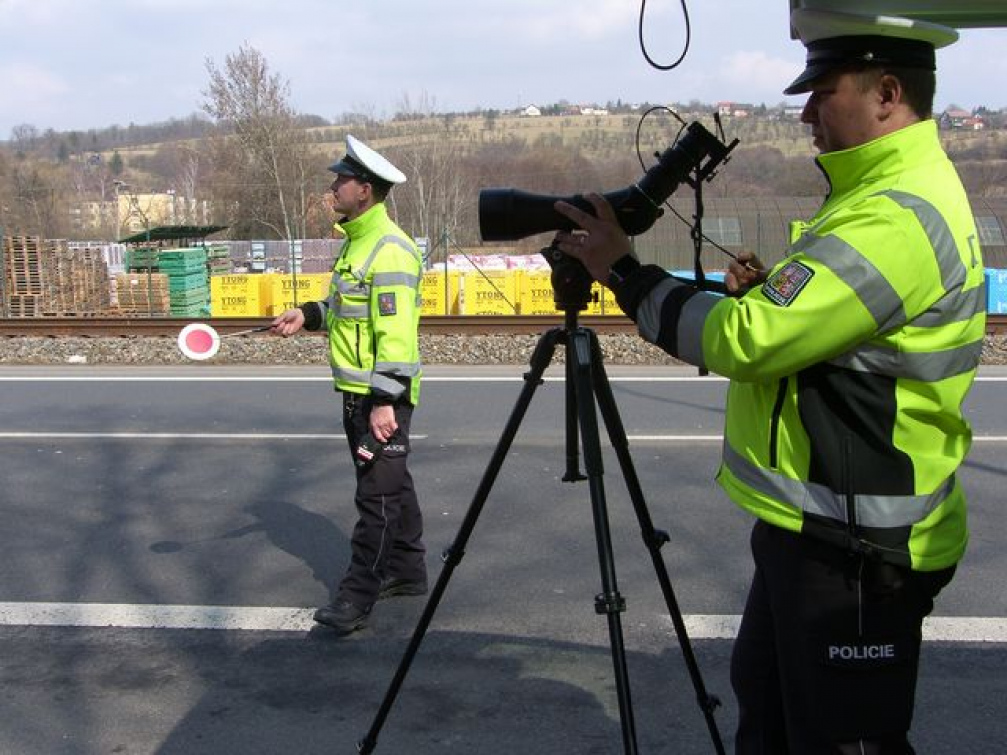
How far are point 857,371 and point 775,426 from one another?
0.22 meters

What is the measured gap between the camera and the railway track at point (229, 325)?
1502 cm

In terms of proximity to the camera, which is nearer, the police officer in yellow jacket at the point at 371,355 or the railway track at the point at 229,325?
the police officer in yellow jacket at the point at 371,355

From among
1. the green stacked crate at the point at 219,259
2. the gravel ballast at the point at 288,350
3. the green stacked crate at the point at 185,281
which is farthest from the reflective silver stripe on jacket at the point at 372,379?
the green stacked crate at the point at 219,259

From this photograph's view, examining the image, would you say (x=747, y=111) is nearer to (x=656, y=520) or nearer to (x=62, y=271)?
(x=656, y=520)

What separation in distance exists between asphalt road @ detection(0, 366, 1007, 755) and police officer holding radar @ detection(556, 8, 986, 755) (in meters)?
1.17

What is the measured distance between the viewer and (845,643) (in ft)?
7.68

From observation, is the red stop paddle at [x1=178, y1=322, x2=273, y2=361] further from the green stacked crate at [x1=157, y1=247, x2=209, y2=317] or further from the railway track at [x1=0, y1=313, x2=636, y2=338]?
the green stacked crate at [x1=157, y1=247, x2=209, y2=317]

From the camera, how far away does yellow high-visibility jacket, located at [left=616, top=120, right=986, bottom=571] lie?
2.15m

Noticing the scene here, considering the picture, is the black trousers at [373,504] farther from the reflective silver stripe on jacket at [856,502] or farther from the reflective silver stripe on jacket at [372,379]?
the reflective silver stripe on jacket at [856,502]

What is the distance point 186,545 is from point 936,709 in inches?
150

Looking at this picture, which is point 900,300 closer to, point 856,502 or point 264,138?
point 856,502

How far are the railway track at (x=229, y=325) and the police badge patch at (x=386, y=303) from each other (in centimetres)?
1013

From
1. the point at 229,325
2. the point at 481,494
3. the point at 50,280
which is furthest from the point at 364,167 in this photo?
the point at 50,280

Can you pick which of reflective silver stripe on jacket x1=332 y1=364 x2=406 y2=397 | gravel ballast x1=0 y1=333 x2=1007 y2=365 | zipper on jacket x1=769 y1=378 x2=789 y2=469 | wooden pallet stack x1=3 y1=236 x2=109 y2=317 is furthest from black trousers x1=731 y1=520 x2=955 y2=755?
wooden pallet stack x1=3 y1=236 x2=109 y2=317
